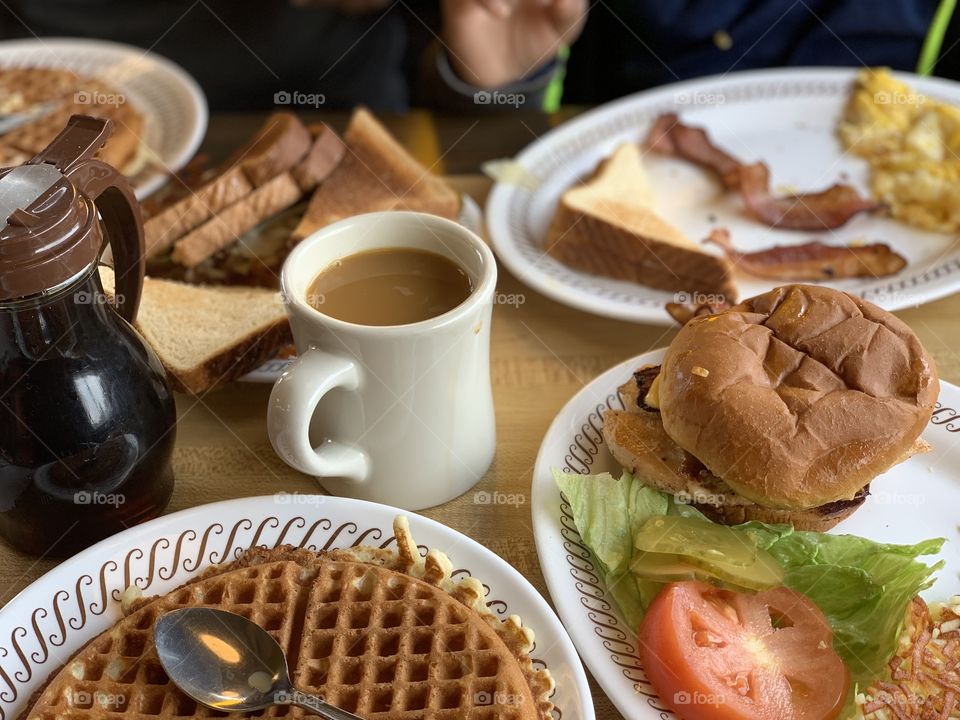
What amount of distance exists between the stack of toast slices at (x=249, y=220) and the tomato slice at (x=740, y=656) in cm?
109

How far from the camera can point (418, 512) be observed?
1812 mm

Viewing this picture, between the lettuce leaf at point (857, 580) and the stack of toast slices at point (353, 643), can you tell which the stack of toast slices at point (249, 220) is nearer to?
the stack of toast slices at point (353, 643)

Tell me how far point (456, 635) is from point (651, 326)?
1.11 metres

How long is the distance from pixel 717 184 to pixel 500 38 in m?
1.05

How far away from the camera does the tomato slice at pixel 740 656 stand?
4.44 feet

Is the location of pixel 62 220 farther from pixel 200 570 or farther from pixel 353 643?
pixel 353 643

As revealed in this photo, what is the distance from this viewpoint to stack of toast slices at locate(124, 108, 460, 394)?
2.07 meters

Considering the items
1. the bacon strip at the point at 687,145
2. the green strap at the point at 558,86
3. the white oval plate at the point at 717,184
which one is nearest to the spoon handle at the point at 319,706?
the white oval plate at the point at 717,184

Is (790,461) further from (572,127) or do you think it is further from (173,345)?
(572,127)

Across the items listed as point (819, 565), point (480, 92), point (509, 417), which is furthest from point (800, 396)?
point (480, 92)

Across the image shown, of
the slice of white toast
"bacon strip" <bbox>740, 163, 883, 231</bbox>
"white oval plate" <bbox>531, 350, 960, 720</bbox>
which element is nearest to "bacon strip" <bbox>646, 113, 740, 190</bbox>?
"bacon strip" <bbox>740, 163, 883, 231</bbox>

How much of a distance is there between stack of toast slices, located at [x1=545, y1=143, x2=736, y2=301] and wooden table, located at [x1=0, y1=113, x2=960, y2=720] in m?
0.20

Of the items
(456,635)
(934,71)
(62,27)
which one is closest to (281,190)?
(456,635)

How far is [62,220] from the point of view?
132 centimetres
